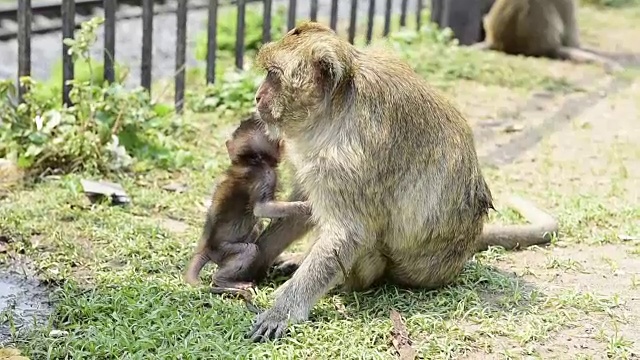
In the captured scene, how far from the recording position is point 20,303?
434 cm

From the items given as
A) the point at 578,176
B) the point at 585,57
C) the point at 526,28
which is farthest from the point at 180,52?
the point at 585,57

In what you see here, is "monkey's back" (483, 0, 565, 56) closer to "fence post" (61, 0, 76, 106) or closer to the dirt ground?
the dirt ground

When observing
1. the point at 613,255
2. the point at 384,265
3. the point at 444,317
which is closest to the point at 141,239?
the point at 384,265

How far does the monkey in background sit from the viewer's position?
10.4m

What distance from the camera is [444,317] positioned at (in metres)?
4.33

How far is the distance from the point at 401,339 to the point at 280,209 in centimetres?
80

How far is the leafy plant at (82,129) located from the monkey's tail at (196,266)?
165 centimetres

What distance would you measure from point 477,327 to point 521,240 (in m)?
1.17

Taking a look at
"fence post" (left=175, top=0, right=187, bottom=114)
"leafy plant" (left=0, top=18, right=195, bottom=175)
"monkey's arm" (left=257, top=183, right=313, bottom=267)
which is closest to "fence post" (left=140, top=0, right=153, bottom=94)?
"fence post" (left=175, top=0, right=187, bottom=114)

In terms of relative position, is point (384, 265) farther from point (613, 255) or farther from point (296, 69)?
point (613, 255)

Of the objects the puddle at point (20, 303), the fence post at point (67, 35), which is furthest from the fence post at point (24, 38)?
the puddle at point (20, 303)

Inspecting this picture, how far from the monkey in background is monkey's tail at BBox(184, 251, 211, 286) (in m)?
6.50

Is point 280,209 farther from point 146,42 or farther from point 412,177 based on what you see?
point 146,42

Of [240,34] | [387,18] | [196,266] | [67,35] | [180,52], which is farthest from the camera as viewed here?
[387,18]
